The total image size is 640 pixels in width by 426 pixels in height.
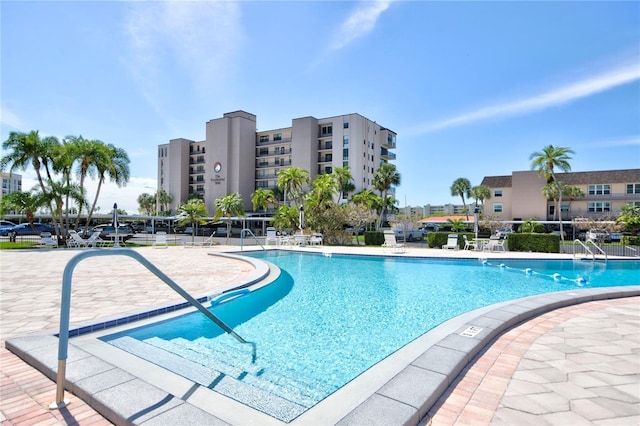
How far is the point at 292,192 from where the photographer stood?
35.1 metres

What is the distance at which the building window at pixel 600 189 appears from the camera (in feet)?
152

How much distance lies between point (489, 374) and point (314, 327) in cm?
309

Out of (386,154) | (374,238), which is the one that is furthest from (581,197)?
(374,238)

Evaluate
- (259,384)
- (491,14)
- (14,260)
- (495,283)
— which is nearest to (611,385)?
(259,384)

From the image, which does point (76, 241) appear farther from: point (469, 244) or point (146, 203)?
point (146, 203)

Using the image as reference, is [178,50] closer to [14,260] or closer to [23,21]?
[23,21]

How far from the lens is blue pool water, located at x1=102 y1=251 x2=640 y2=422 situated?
12.7 feet

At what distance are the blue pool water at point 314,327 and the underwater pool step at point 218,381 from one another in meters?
0.01

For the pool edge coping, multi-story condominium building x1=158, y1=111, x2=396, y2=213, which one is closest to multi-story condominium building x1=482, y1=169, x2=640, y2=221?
multi-story condominium building x1=158, y1=111, x2=396, y2=213

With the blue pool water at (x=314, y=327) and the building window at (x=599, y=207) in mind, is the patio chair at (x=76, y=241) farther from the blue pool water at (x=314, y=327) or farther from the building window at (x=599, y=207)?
the building window at (x=599, y=207)

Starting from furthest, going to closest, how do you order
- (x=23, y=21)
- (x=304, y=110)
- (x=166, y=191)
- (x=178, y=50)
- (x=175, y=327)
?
(x=166, y=191), (x=304, y=110), (x=178, y=50), (x=23, y=21), (x=175, y=327)

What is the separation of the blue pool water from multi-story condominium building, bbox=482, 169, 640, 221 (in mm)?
39379

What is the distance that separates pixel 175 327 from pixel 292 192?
2977cm

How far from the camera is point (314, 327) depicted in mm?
5996
